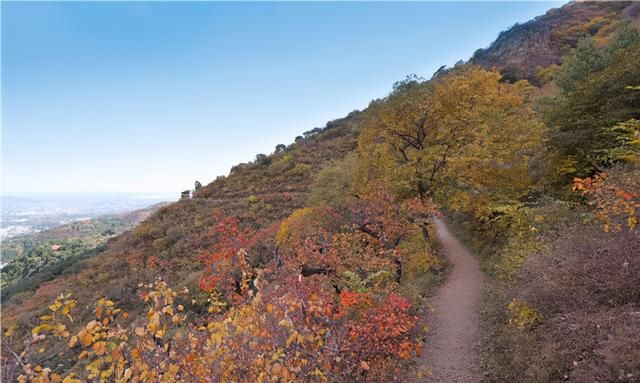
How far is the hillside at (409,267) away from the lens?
14.3 ft

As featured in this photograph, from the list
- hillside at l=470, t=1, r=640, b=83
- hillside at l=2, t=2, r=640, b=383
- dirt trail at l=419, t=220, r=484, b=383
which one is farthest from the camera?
hillside at l=470, t=1, r=640, b=83

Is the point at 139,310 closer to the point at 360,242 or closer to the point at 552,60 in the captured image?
the point at 360,242

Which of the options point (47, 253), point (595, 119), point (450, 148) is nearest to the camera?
point (595, 119)

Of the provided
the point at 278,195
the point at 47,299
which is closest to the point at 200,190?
the point at 278,195

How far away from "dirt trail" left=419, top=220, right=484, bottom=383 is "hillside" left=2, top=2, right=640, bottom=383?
30 cm

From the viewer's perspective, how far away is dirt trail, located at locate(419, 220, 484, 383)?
27.1 ft

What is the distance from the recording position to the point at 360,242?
546 inches

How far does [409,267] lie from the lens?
14414 millimetres

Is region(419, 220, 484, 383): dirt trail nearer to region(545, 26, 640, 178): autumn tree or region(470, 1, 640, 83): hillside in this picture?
region(545, 26, 640, 178): autumn tree

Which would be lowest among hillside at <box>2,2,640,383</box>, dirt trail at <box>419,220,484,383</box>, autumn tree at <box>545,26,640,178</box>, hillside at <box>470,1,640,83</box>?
dirt trail at <box>419,220,484,383</box>

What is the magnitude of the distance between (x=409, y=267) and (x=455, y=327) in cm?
439

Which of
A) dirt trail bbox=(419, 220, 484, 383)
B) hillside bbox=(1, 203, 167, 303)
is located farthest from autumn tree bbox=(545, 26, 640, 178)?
hillside bbox=(1, 203, 167, 303)

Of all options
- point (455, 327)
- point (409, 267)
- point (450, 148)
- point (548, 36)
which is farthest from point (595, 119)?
point (548, 36)

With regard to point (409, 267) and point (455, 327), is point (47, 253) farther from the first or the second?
point (455, 327)
